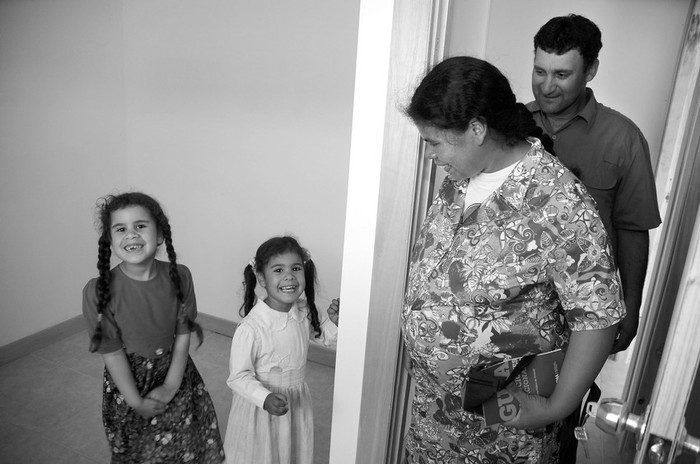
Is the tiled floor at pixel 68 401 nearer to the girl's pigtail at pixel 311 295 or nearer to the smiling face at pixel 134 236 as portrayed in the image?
the girl's pigtail at pixel 311 295

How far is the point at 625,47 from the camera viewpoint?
1.96 metres

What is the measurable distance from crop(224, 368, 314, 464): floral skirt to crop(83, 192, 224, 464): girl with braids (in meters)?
0.16

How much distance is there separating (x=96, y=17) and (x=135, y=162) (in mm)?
754

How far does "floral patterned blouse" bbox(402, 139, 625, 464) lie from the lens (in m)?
0.85

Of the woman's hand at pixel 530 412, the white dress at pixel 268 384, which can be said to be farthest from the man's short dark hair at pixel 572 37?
the white dress at pixel 268 384

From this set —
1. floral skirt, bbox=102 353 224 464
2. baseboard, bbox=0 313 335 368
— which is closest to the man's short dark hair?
floral skirt, bbox=102 353 224 464

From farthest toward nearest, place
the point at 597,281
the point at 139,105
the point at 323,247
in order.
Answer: the point at 139,105
the point at 323,247
the point at 597,281

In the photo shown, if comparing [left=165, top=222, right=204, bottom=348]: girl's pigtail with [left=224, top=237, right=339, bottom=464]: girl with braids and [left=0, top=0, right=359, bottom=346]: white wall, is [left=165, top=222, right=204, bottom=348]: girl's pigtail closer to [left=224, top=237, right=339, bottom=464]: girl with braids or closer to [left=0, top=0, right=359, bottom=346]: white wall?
[left=224, top=237, right=339, bottom=464]: girl with braids

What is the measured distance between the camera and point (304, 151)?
8.46 feet

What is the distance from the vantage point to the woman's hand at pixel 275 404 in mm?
1444

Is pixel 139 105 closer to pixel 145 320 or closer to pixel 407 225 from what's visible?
pixel 145 320

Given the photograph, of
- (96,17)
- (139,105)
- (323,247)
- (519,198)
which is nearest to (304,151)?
(323,247)

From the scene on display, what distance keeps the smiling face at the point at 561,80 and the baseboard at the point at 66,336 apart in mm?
1836

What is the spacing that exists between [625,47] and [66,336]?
2975mm
